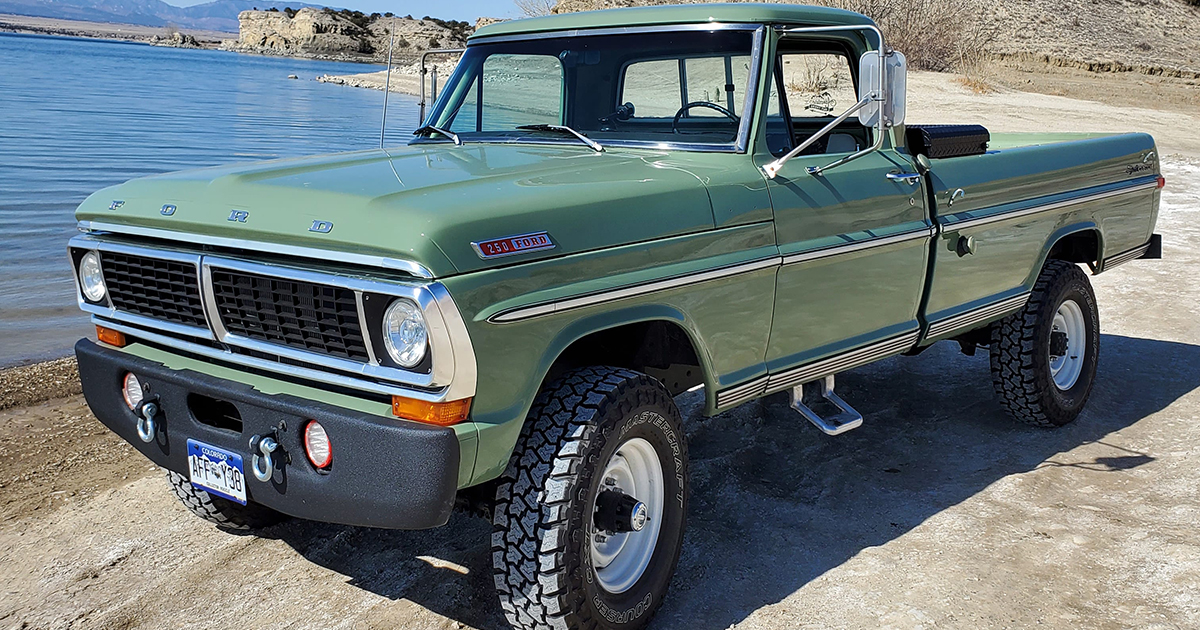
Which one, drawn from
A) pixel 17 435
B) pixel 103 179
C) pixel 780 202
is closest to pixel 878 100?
pixel 780 202

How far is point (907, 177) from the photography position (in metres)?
4.32

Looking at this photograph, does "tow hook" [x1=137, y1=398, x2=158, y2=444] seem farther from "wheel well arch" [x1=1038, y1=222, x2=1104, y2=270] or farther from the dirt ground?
"wheel well arch" [x1=1038, y1=222, x2=1104, y2=270]

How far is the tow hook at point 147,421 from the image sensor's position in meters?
3.21

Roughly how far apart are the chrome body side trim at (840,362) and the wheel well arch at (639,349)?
337 mm

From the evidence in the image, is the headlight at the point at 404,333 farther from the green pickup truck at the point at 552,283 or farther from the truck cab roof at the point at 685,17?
the truck cab roof at the point at 685,17

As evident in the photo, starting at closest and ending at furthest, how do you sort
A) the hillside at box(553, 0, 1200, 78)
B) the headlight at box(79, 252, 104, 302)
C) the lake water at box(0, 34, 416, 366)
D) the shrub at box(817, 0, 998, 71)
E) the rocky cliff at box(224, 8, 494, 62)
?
the headlight at box(79, 252, 104, 302) → the lake water at box(0, 34, 416, 366) → the shrub at box(817, 0, 998, 71) → the hillside at box(553, 0, 1200, 78) → the rocky cliff at box(224, 8, 494, 62)

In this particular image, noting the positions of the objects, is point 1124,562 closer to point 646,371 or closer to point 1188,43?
point 646,371

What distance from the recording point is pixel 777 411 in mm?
5566

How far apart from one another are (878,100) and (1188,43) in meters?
49.8

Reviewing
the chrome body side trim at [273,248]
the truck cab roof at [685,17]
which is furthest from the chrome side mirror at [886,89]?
the chrome body side trim at [273,248]

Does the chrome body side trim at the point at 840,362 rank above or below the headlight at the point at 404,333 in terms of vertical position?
below

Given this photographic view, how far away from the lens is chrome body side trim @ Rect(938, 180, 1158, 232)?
4566mm

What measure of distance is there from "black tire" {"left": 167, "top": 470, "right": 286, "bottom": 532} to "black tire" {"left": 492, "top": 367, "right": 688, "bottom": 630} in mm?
1289

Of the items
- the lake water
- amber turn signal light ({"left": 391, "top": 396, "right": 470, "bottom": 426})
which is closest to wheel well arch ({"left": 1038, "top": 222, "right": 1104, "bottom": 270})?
the lake water
